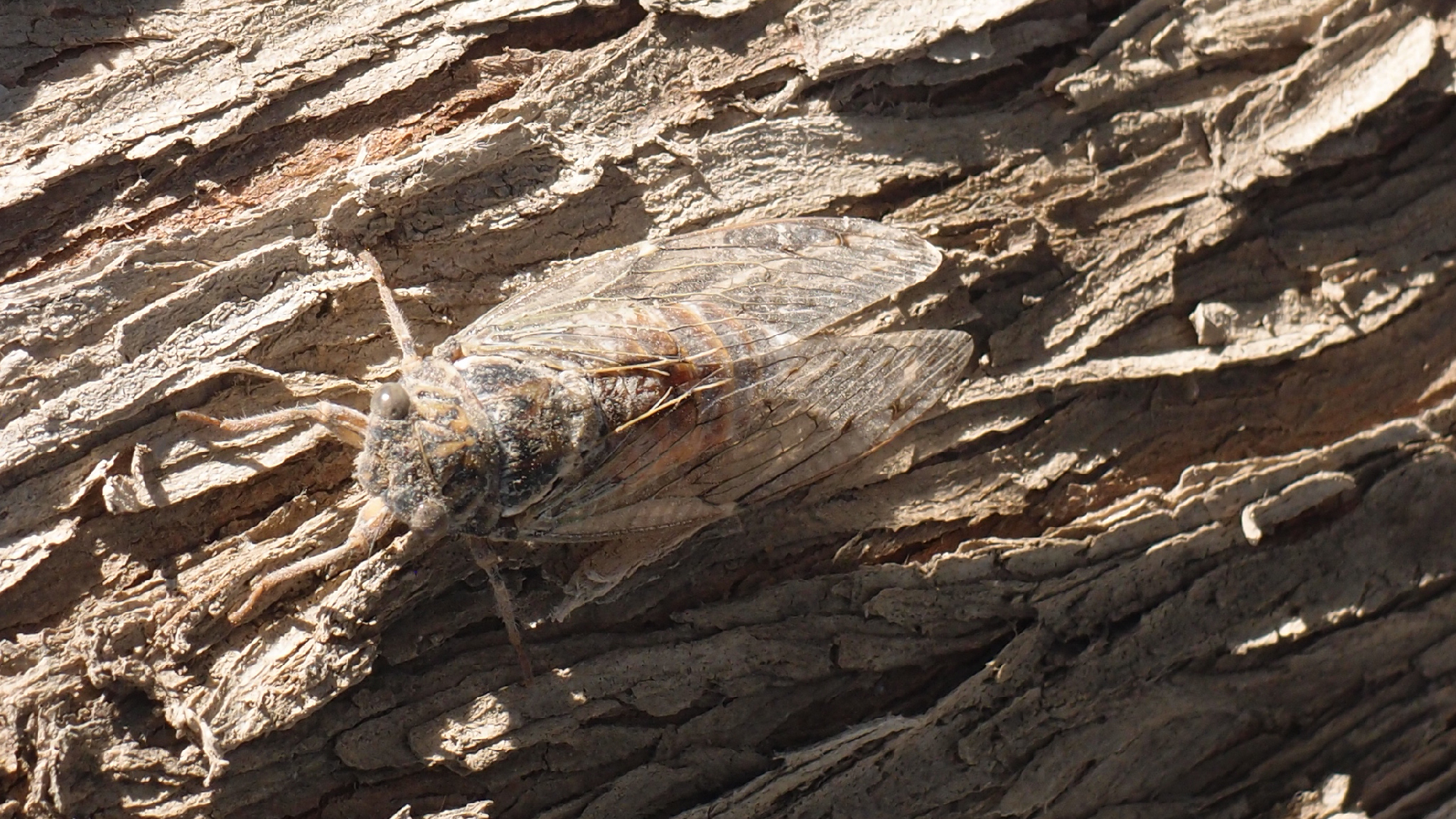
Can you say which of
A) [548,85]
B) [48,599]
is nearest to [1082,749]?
[548,85]

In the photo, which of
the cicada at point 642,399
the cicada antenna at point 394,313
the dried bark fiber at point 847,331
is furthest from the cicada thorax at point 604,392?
the dried bark fiber at point 847,331

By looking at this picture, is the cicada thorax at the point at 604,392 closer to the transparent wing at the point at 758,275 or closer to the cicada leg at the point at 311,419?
the transparent wing at the point at 758,275

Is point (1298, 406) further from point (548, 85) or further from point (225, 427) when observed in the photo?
point (225, 427)

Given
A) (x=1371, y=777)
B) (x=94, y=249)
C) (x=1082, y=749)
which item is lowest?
(x=1371, y=777)

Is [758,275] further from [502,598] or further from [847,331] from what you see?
[502,598]

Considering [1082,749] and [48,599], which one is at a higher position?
[48,599]


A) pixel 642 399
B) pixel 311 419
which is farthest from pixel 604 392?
pixel 311 419

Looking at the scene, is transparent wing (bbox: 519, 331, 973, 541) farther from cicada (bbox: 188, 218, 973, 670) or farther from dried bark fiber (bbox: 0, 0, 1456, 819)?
dried bark fiber (bbox: 0, 0, 1456, 819)
